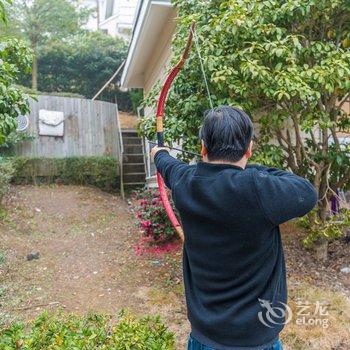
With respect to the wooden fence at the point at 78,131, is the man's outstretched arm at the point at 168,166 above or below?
above

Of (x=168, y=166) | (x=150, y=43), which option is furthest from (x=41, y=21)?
(x=168, y=166)

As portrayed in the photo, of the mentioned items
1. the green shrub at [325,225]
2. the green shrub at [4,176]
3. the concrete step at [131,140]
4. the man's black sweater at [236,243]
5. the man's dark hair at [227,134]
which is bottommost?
the concrete step at [131,140]

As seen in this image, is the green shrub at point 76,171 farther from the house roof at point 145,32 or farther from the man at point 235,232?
the man at point 235,232

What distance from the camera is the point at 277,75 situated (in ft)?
11.7

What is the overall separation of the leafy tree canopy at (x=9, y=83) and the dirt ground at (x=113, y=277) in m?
1.72

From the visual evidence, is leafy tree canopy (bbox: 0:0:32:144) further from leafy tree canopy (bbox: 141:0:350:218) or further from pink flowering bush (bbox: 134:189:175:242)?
pink flowering bush (bbox: 134:189:175:242)

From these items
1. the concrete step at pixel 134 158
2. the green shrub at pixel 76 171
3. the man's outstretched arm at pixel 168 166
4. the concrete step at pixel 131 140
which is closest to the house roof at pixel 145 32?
the concrete step at pixel 131 140

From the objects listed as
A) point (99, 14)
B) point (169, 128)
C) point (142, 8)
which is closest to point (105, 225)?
point (169, 128)

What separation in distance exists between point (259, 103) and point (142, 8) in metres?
4.02

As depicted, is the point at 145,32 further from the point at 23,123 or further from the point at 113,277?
the point at 113,277

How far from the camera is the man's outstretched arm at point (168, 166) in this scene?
1671mm

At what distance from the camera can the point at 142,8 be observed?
7.15 meters

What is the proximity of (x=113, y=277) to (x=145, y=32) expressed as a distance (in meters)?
5.37

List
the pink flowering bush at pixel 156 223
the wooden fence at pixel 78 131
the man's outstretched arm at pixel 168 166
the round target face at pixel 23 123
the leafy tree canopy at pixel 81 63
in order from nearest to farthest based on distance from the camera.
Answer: the man's outstretched arm at pixel 168 166, the pink flowering bush at pixel 156 223, the round target face at pixel 23 123, the wooden fence at pixel 78 131, the leafy tree canopy at pixel 81 63
